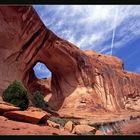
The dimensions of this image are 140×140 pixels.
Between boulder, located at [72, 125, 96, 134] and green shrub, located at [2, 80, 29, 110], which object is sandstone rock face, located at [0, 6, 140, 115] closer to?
green shrub, located at [2, 80, 29, 110]

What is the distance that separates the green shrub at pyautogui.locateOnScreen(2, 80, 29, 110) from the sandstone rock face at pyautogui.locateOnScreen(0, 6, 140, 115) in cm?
473

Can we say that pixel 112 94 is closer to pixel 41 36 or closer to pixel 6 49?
pixel 41 36

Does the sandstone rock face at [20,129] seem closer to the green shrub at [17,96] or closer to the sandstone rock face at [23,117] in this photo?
the sandstone rock face at [23,117]

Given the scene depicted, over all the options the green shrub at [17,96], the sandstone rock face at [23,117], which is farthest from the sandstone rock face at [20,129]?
the green shrub at [17,96]

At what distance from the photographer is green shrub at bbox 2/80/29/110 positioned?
20547 millimetres

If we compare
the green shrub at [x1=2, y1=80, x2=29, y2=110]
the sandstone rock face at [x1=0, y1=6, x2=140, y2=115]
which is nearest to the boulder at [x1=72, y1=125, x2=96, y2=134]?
the green shrub at [x1=2, y1=80, x2=29, y2=110]

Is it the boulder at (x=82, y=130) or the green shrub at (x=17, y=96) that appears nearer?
the boulder at (x=82, y=130)

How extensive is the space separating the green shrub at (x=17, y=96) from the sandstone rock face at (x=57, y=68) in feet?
15.5

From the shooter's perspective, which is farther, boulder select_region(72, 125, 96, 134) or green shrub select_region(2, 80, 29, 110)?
green shrub select_region(2, 80, 29, 110)

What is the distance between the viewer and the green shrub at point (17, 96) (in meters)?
20.5

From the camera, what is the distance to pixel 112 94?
41.8 m

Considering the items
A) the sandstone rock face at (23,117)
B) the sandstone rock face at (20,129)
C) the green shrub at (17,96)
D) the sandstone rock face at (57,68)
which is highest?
the sandstone rock face at (57,68)

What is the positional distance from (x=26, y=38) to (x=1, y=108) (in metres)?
14.2
